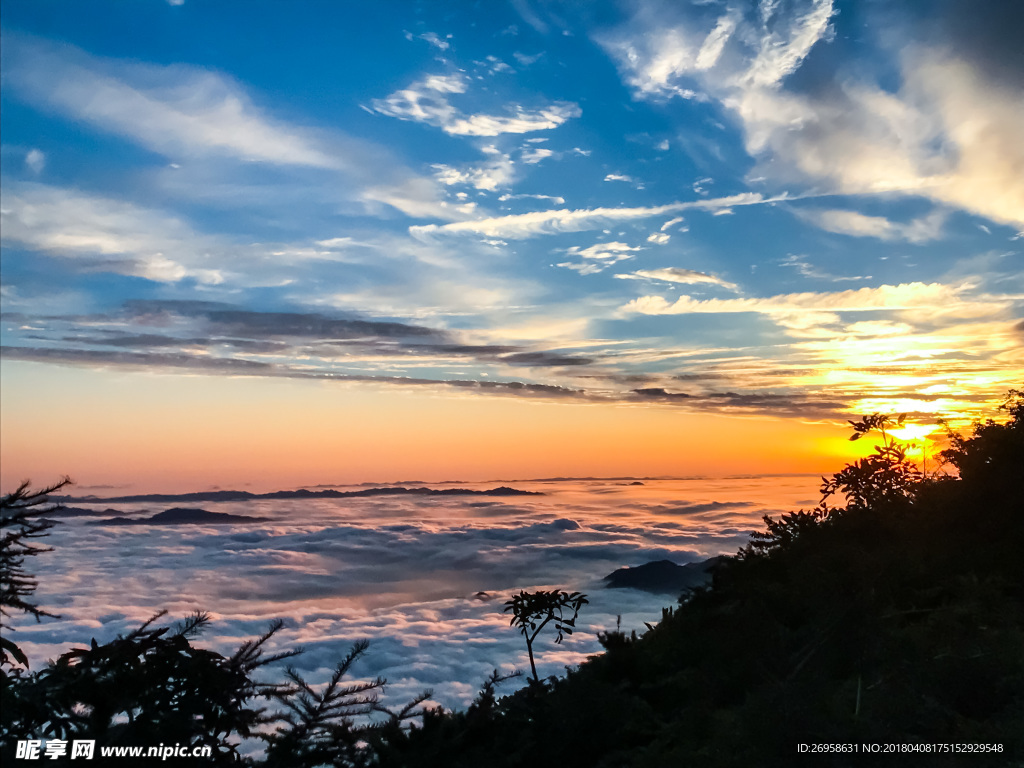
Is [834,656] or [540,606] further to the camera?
[540,606]

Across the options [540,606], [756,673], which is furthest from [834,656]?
[540,606]

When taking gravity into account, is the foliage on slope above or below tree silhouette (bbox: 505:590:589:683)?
above

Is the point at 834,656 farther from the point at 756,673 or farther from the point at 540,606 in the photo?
the point at 540,606

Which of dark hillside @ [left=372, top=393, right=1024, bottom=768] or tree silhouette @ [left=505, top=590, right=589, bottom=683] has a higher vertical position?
dark hillside @ [left=372, top=393, right=1024, bottom=768]

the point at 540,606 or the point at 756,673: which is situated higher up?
the point at 756,673

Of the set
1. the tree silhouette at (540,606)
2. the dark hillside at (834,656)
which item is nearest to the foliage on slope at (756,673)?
the dark hillside at (834,656)

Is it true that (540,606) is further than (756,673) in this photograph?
Yes


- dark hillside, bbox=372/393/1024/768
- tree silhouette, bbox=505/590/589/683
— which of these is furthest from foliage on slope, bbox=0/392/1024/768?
tree silhouette, bbox=505/590/589/683

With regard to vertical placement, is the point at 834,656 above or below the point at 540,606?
above

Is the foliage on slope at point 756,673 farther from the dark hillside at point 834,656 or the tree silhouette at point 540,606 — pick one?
the tree silhouette at point 540,606

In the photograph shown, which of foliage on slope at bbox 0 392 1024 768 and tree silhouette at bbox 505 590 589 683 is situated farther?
tree silhouette at bbox 505 590 589 683

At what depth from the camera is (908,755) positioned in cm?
659

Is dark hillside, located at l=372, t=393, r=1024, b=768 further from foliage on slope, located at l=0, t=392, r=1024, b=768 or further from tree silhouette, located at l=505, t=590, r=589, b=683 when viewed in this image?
tree silhouette, located at l=505, t=590, r=589, b=683

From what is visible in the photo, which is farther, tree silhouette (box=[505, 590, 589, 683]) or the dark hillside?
tree silhouette (box=[505, 590, 589, 683])
